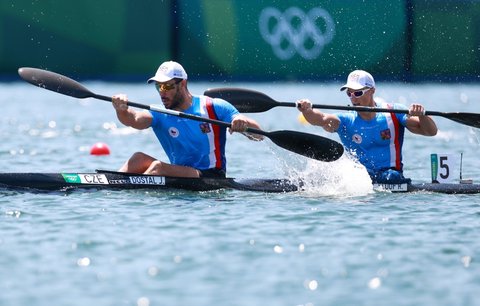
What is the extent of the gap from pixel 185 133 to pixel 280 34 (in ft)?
73.7

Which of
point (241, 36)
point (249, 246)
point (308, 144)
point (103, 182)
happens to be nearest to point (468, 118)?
point (308, 144)

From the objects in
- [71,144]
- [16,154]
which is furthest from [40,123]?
[16,154]

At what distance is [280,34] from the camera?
34.7 m

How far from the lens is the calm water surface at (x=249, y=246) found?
7816 mm

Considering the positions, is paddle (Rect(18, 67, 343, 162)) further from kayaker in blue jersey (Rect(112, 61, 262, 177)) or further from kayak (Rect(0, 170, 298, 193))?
kayak (Rect(0, 170, 298, 193))

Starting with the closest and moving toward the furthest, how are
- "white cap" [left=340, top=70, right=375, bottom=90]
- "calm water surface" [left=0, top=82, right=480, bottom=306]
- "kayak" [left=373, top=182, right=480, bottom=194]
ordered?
"calm water surface" [left=0, top=82, right=480, bottom=306], "kayak" [left=373, top=182, right=480, bottom=194], "white cap" [left=340, top=70, right=375, bottom=90]

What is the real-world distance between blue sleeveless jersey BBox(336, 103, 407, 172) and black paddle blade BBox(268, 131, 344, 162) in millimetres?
500

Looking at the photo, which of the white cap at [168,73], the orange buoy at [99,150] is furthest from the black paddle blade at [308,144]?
the orange buoy at [99,150]

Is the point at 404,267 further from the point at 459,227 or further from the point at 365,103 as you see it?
the point at 365,103

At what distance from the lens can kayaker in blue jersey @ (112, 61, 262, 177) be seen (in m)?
12.4

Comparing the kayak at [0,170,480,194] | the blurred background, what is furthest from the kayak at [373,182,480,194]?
the blurred background

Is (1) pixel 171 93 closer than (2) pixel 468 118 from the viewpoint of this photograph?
Yes

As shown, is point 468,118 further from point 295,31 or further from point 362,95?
point 295,31

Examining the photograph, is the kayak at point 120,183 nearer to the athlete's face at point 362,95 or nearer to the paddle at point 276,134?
the paddle at point 276,134
